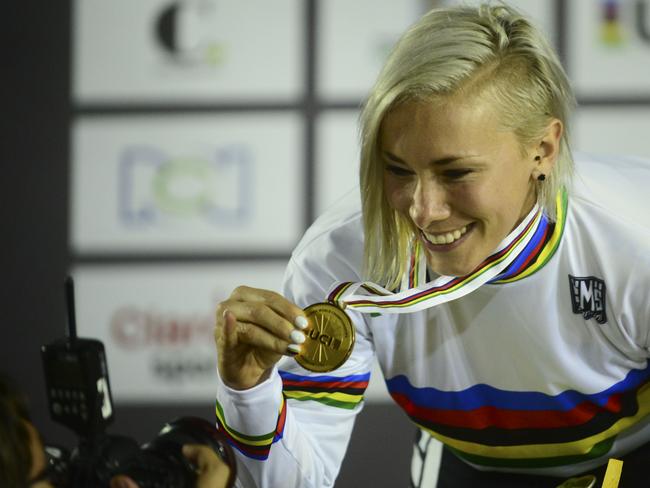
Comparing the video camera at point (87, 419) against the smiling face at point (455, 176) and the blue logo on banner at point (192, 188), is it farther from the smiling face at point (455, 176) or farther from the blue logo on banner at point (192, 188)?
the blue logo on banner at point (192, 188)

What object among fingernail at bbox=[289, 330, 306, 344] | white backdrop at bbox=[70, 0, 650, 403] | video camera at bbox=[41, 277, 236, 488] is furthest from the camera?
white backdrop at bbox=[70, 0, 650, 403]

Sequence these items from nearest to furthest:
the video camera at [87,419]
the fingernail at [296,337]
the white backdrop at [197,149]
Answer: the video camera at [87,419], the fingernail at [296,337], the white backdrop at [197,149]

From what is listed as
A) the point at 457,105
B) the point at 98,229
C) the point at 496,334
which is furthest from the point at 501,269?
the point at 98,229

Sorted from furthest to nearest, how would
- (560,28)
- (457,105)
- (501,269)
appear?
(560,28), (501,269), (457,105)

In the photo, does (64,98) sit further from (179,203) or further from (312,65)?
(312,65)

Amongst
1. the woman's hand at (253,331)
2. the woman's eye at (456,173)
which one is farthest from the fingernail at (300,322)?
the woman's eye at (456,173)

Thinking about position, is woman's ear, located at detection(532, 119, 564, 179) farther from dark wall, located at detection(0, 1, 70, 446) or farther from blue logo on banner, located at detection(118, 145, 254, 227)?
dark wall, located at detection(0, 1, 70, 446)

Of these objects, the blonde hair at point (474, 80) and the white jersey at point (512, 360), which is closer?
the blonde hair at point (474, 80)

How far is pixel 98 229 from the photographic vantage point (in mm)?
2467

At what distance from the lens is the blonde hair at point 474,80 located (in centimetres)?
105

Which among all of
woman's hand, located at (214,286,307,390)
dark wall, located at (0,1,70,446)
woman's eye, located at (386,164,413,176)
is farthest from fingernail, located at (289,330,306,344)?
dark wall, located at (0,1,70,446)

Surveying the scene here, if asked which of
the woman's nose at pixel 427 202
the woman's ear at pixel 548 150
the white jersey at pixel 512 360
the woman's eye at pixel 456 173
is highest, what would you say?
the woman's ear at pixel 548 150

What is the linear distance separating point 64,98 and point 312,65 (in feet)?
2.13

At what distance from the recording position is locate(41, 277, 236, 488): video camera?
2.50ft
